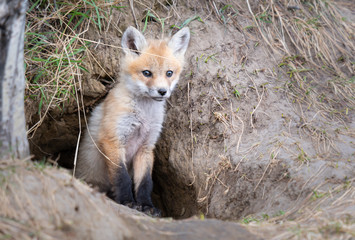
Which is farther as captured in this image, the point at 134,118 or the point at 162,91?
the point at 134,118

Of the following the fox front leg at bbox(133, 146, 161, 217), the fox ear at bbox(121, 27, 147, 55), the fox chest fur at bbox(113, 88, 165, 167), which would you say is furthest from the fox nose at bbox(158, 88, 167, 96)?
the fox front leg at bbox(133, 146, 161, 217)

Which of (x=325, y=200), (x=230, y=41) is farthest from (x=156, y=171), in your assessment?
(x=325, y=200)

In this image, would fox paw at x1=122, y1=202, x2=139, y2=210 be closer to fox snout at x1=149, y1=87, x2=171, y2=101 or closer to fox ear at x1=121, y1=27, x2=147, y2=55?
fox snout at x1=149, y1=87, x2=171, y2=101

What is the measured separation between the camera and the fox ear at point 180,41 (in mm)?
4477

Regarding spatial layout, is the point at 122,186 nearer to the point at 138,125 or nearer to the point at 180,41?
the point at 138,125

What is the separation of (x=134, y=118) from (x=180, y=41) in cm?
110

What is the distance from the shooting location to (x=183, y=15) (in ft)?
16.7

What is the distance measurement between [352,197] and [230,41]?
275 centimetres

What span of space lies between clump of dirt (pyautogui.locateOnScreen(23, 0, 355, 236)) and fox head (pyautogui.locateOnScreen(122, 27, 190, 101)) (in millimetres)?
251

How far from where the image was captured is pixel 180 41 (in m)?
4.56

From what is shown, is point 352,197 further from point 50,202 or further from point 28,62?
point 28,62

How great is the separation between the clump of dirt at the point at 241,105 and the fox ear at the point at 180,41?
32 centimetres

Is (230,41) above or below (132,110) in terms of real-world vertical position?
above

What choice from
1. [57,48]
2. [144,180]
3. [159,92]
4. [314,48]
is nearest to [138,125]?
[159,92]
